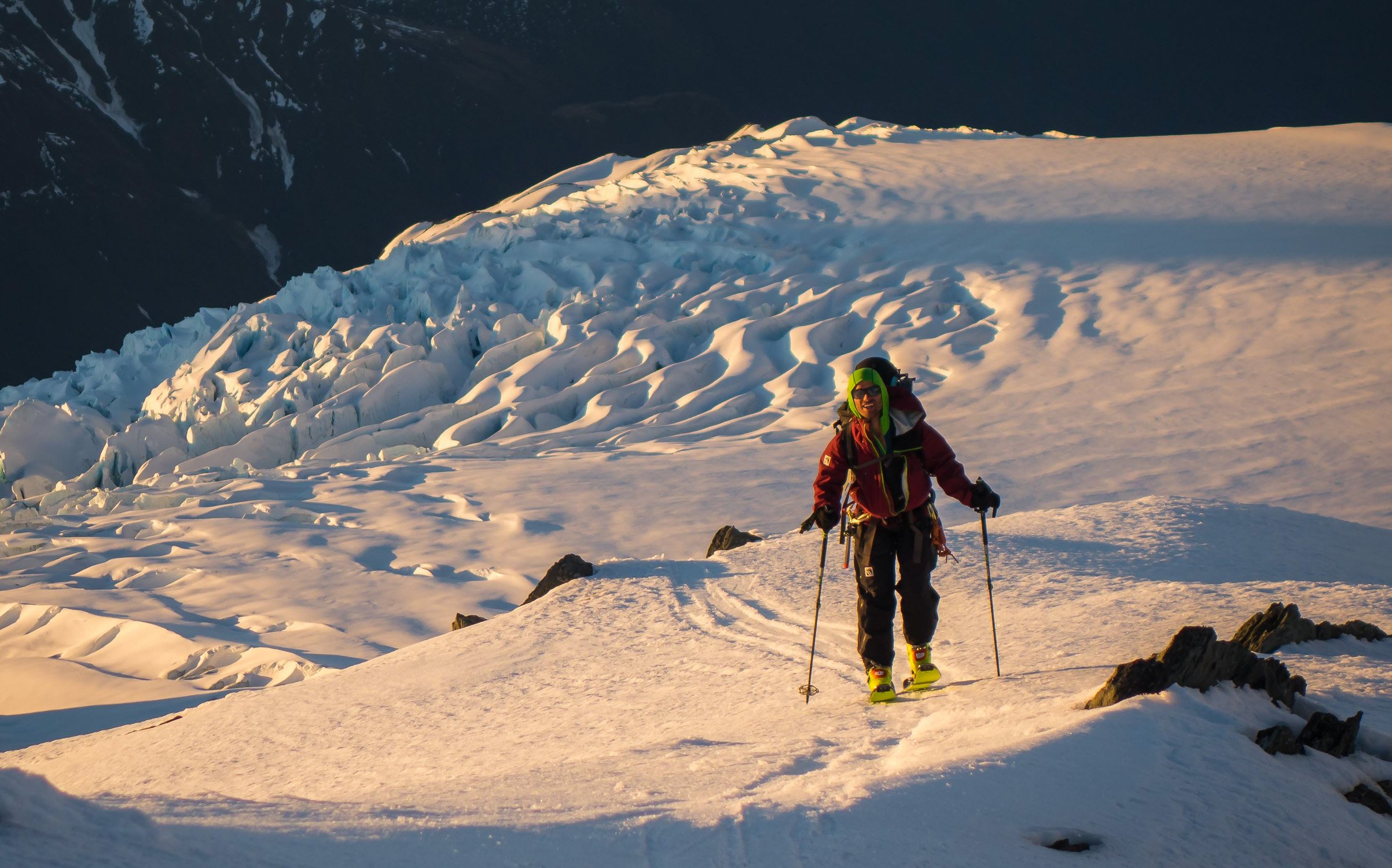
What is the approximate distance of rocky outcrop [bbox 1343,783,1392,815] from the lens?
2.32 m

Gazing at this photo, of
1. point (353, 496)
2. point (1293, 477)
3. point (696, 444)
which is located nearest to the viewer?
point (1293, 477)

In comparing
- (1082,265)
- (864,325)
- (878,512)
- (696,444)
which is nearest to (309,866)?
(878,512)

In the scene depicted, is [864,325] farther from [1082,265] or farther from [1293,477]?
[1293,477]

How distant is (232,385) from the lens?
1509 cm

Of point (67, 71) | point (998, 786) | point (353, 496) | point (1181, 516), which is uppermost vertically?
point (67, 71)

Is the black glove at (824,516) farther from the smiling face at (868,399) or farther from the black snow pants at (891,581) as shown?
the smiling face at (868,399)

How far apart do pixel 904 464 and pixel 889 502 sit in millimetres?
128

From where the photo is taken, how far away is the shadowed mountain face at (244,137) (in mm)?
41156

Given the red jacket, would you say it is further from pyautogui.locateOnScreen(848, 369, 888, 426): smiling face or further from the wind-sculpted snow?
the wind-sculpted snow

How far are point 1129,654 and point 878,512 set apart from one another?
929mm

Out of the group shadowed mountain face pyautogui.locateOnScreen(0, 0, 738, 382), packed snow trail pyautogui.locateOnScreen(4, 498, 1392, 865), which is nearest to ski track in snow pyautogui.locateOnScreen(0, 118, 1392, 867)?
packed snow trail pyautogui.locateOnScreen(4, 498, 1392, 865)

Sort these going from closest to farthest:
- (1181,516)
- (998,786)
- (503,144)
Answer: (998,786)
(1181,516)
(503,144)

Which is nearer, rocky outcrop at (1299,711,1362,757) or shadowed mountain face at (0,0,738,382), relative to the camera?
rocky outcrop at (1299,711,1362,757)

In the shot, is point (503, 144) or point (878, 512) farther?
point (503, 144)
